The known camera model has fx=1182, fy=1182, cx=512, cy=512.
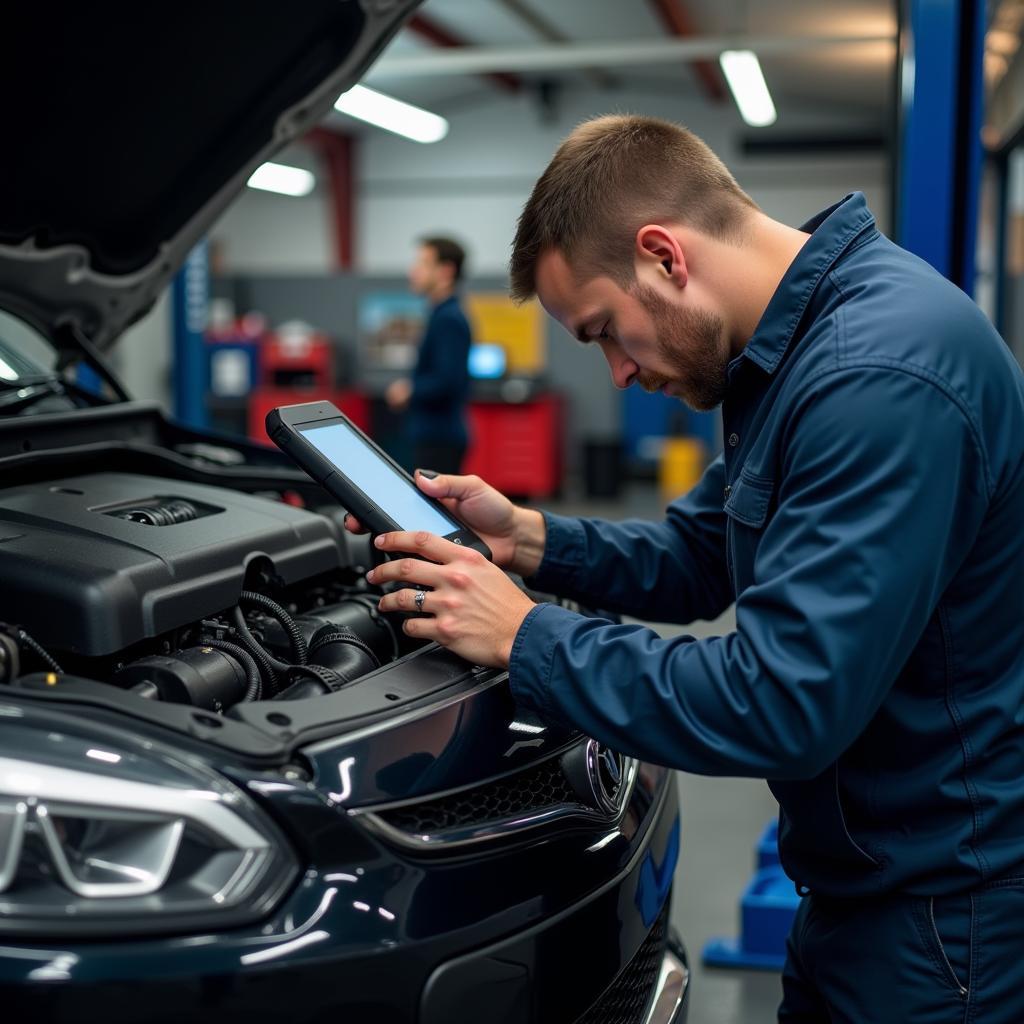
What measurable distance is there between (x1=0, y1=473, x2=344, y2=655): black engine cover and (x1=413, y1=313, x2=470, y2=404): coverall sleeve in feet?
12.0

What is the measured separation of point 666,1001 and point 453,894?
545mm

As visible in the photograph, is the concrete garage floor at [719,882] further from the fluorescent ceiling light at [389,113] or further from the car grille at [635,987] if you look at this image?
the fluorescent ceiling light at [389,113]

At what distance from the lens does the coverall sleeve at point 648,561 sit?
1.70 metres

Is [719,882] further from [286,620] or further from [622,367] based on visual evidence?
[622,367]

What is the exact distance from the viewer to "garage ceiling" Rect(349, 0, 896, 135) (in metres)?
9.02

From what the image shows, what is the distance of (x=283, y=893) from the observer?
1.04 m

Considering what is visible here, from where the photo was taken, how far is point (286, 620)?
1.48 m

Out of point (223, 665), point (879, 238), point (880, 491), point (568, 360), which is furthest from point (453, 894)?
point (568, 360)

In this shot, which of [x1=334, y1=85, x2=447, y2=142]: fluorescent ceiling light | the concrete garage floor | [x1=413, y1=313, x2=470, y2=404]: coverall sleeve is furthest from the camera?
[x1=334, y1=85, x2=447, y2=142]: fluorescent ceiling light

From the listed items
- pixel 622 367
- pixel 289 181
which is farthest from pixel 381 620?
pixel 289 181

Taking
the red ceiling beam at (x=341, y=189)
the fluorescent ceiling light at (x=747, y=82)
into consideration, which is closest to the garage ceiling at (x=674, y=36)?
the fluorescent ceiling light at (x=747, y=82)

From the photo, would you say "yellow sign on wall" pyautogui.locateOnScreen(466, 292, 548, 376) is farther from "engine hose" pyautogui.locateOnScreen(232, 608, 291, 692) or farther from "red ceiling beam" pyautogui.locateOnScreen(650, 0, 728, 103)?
"engine hose" pyautogui.locateOnScreen(232, 608, 291, 692)

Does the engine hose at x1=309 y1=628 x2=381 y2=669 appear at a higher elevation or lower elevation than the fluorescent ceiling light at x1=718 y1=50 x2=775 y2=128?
lower

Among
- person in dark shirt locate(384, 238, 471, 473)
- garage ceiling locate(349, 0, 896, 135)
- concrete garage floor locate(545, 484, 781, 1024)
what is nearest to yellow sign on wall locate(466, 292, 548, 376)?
garage ceiling locate(349, 0, 896, 135)
